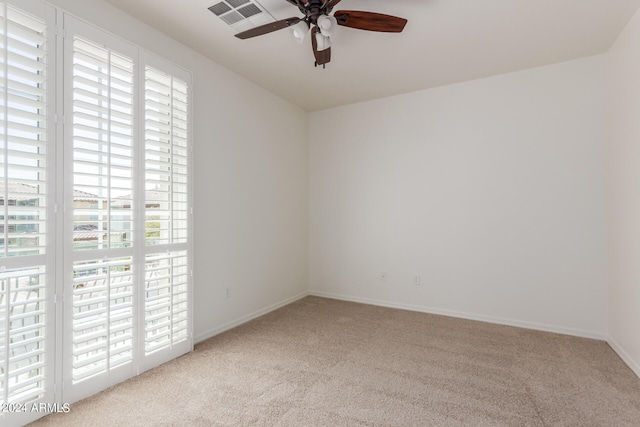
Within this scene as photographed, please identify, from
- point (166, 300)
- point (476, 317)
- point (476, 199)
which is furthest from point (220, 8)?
point (476, 317)

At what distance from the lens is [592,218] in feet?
9.70

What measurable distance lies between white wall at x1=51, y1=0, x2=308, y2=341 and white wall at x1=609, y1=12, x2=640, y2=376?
10.8 feet

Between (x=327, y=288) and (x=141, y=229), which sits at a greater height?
(x=141, y=229)

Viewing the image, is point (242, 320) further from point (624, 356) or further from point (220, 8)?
point (624, 356)

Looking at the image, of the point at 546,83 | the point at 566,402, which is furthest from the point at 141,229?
the point at 546,83

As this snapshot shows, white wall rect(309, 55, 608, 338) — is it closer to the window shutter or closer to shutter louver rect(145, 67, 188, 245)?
shutter louver rect(145, 67, 188, 245)

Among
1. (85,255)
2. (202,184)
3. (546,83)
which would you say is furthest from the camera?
(546,83)

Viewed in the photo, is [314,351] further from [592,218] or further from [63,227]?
[592,218]

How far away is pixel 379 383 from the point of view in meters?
2.17

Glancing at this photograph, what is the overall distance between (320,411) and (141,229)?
5.76 feet

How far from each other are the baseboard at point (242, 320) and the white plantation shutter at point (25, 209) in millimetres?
1197

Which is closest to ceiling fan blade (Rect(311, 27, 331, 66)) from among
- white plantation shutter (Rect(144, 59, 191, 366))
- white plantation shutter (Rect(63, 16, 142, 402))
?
white plantation shutter (Rect(144, 59, 191, 366))

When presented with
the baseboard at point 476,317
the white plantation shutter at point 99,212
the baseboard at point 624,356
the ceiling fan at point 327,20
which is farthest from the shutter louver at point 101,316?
the baseboard at point 624,356

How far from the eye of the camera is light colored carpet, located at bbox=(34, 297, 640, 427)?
1.80m
